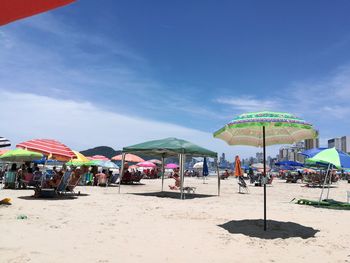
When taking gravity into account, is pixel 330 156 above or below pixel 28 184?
above

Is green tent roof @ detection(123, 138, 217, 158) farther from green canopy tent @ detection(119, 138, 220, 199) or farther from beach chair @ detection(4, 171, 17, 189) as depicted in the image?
beach chair @ detection(4, 171, 17, 189)

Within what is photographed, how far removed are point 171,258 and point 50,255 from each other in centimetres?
178

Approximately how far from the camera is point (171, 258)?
5281 mm

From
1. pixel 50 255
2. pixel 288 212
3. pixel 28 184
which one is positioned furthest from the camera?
pixel 28 184

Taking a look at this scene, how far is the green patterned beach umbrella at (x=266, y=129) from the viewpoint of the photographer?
7367 millimetres

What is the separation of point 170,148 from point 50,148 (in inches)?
190

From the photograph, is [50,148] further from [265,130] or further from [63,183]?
[265,130]

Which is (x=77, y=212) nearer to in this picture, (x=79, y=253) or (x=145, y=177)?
(x=79, y=253)

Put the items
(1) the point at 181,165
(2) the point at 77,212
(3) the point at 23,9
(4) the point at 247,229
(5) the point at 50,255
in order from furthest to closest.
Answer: (1) the point at 181,165 < (2) the point at 77,212 < (4) the point at 247,229 < (5) the point at 50,255 < (3) the point at 23,9

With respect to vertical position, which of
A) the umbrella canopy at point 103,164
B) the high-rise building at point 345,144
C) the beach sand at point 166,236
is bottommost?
the beach sand at point 166,236

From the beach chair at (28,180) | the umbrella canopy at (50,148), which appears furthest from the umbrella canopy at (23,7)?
the beach chair at (28,180)

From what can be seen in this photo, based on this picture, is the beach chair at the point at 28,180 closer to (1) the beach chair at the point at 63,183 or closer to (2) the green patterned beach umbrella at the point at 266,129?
(1) the beach chair at the point at 63,183

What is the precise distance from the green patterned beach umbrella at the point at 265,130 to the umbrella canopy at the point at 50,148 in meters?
6.51

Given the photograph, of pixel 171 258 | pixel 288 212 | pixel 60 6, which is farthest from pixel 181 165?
pixel 60 6
